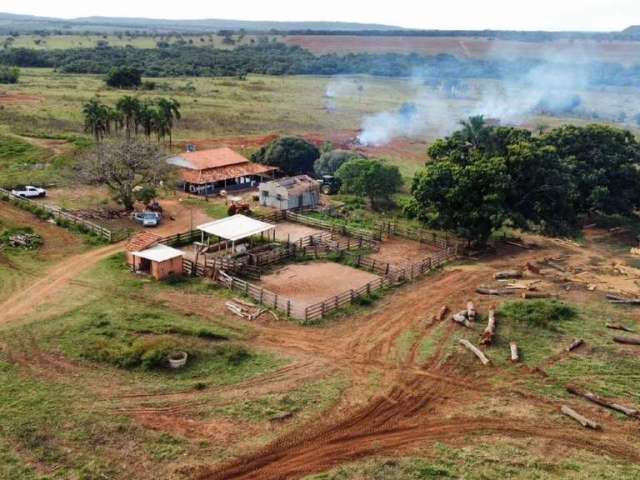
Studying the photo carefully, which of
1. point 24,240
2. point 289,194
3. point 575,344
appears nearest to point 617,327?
point 575,344

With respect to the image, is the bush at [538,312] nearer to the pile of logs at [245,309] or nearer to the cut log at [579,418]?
the cut log at [579,418]

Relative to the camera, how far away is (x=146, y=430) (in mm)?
18953

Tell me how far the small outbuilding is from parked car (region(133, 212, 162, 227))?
7815 mm

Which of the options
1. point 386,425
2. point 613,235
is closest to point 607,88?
point 613,235

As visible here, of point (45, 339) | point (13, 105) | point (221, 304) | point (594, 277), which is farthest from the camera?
point (13, 105)

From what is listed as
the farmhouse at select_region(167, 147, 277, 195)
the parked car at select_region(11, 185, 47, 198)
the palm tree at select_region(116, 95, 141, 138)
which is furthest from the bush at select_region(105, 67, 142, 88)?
the parked car at select_region(11, 185, 47, 198)

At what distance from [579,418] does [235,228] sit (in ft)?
68.7

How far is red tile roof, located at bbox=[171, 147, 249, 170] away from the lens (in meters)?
51.3

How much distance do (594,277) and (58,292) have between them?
27.6 meters

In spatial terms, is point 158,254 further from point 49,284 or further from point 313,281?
point 313,281

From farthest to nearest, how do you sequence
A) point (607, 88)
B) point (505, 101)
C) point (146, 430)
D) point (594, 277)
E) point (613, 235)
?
point (607, 88) → point (505, 101) → point (613, 235) → point (594, 277) → point (146, 430)

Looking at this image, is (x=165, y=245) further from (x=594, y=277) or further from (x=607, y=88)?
(x=607, y=88)

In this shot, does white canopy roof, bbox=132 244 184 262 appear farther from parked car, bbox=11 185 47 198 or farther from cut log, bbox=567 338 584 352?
cut log, bbox=567 338 584 352

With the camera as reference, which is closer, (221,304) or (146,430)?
(146,430)
